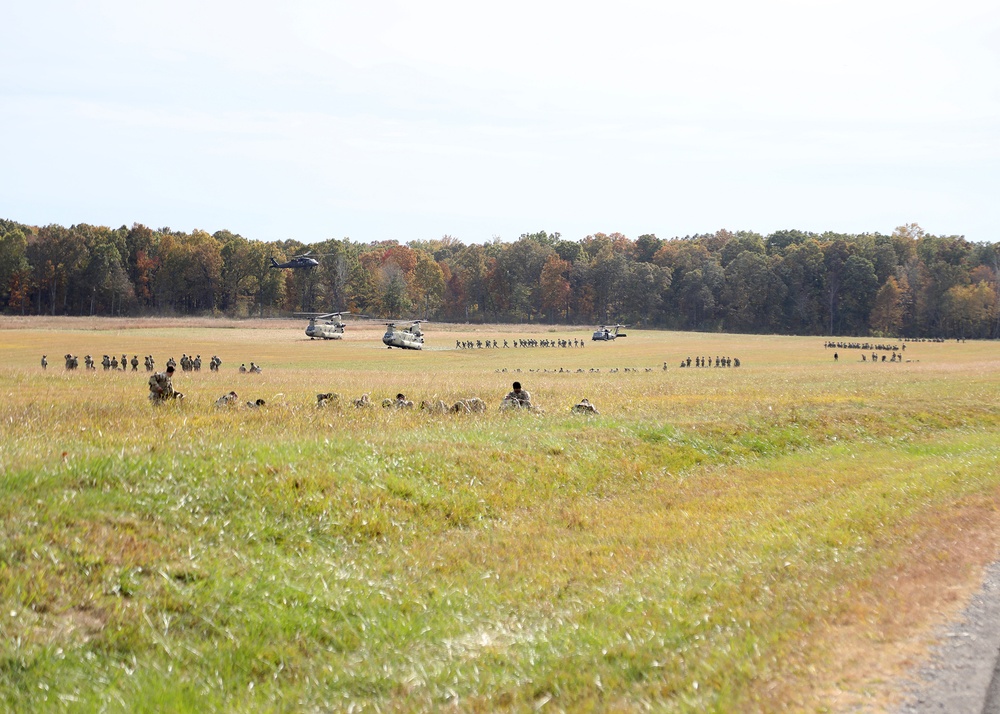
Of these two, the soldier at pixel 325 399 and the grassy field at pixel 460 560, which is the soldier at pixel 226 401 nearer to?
the grassy field at pixel 460 560

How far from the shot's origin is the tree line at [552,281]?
146375mm

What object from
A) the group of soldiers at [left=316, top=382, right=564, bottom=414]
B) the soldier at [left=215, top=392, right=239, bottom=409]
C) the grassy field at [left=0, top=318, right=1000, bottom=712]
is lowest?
the grassy field at [left=0, top=318, right=1000, bottom=712]

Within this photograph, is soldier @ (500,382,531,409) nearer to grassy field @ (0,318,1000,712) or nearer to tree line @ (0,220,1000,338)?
grassy field @ (0,318,1000,712)

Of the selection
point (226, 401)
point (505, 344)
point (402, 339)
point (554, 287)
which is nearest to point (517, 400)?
point (226, 401)

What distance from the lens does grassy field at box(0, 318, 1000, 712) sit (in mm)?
8953

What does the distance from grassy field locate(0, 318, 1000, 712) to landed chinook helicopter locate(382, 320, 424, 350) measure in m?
64.8

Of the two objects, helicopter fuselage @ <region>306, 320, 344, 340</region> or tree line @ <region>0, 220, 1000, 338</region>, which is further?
tree line @ <region>0, 220, 1000, 338</region>

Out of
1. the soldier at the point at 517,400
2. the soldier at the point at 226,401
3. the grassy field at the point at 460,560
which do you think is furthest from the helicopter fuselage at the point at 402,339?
the soldier at the point at 226,401

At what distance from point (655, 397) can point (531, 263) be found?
148901 mm

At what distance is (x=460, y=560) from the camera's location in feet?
44.2

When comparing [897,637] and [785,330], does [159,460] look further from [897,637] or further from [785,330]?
[785,330]

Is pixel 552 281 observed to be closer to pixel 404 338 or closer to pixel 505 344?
pixel 505 344

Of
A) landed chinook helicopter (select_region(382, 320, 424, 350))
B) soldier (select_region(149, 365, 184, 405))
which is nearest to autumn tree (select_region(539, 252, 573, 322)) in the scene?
landed chinook helicopter (select_region(382, 320, 424, 350))

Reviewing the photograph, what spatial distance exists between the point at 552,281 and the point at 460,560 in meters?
169
